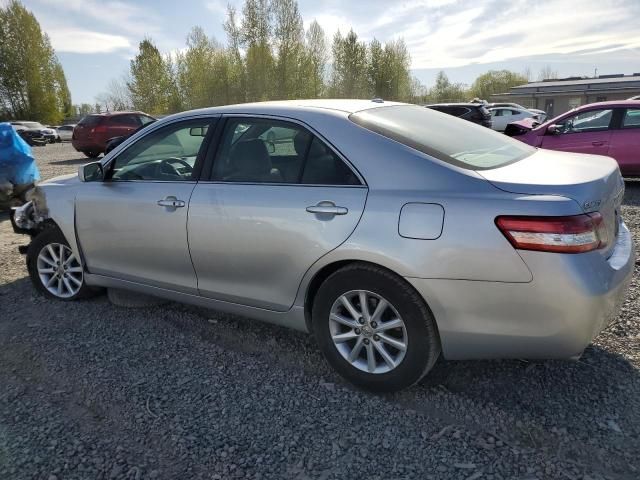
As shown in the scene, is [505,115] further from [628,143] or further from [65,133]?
[65,133]

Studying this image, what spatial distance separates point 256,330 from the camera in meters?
3.59

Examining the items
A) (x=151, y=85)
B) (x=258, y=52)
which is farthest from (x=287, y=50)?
(x=151, y=85)

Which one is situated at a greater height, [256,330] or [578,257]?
[578,257]

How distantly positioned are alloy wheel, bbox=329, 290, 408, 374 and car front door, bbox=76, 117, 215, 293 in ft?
3.66

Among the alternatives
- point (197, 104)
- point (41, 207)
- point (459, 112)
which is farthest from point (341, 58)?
point (41, 207)

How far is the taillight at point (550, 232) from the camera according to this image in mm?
2166

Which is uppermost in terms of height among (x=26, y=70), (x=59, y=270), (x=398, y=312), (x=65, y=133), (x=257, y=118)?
(x=26, y=70)

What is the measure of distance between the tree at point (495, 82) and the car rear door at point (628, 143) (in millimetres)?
66399

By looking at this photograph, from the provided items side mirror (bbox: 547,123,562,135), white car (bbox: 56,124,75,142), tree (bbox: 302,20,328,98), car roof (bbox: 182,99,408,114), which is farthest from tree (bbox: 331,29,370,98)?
car roof (bbox: 182,99,408,114)

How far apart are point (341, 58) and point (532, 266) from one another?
2080 inches

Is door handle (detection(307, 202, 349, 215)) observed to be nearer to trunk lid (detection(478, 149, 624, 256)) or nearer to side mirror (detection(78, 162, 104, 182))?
trunk lid (detection(478, 149, 624, 256))

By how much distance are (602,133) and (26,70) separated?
5418 cm

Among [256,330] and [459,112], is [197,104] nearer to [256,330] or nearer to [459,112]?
[459,112]

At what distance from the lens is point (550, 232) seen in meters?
2.17
